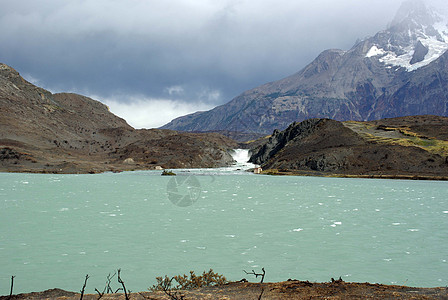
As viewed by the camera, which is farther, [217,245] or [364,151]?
[364,151]

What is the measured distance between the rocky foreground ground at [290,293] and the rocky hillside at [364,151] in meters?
85.9

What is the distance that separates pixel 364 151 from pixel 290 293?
9617cm

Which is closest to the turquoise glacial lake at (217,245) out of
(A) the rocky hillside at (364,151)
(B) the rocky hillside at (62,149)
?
(A) the rocky hillside at (364,151)

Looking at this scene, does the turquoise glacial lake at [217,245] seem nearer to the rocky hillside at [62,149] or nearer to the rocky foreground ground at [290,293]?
the rocky foreground ground at [290,293]

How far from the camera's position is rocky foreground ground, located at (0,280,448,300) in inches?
351

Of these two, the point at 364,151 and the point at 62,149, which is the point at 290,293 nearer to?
the point at 364,151

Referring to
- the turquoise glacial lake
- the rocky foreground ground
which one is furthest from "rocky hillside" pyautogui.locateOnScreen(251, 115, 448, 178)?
the rocky foreground ground

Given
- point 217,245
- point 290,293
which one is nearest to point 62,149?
point 217,245

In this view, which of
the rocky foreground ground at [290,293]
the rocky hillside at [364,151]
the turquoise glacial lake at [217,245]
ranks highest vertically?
the rocky hillside at [364,151]

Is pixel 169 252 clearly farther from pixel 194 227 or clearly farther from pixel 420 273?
pixel 420 273

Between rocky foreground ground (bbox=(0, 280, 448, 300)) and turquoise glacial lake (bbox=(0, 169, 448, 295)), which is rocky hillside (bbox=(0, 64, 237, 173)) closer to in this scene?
turquoise glacial lake (bbox=(0, 169, 448, 295))

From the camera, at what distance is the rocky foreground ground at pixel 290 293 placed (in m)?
8.91

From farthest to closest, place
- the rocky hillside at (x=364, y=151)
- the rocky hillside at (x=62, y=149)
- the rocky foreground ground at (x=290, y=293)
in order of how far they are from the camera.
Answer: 1. the rocky hillside at (x=62, y=149)
2. the rocky hillside at (x=364, y=151)
3. the rocky foreground ground at (x=290, y=293)

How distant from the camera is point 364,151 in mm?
97625
